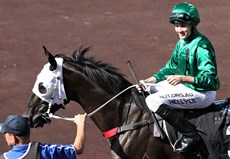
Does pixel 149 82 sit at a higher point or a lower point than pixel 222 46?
higher

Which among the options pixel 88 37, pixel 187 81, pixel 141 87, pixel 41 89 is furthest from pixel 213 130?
pixel 88 37

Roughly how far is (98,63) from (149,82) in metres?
0.75

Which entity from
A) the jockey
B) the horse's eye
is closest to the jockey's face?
the jockey

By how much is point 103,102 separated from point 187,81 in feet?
3.94

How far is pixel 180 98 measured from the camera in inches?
272

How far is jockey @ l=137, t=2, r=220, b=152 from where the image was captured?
6555 mm

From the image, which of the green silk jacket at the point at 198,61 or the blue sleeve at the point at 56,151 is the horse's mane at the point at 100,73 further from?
the blue sleeve at the point at 56,151

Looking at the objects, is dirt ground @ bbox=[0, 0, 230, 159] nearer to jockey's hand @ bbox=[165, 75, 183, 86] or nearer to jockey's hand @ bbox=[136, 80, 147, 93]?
jockey's hand @ bbox=[136, 80, 147, 93]

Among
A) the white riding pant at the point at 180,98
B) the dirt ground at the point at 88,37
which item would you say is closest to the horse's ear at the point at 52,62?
the white riding pant at the point at 180,98

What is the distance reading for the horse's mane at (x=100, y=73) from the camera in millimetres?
7039

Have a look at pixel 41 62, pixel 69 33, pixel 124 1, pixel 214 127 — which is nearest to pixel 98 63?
pixel 214 127

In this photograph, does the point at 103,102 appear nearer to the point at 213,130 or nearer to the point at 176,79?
the point at 176,79

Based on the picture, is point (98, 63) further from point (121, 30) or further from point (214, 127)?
point (121, 30)

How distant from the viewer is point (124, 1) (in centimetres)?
1630
